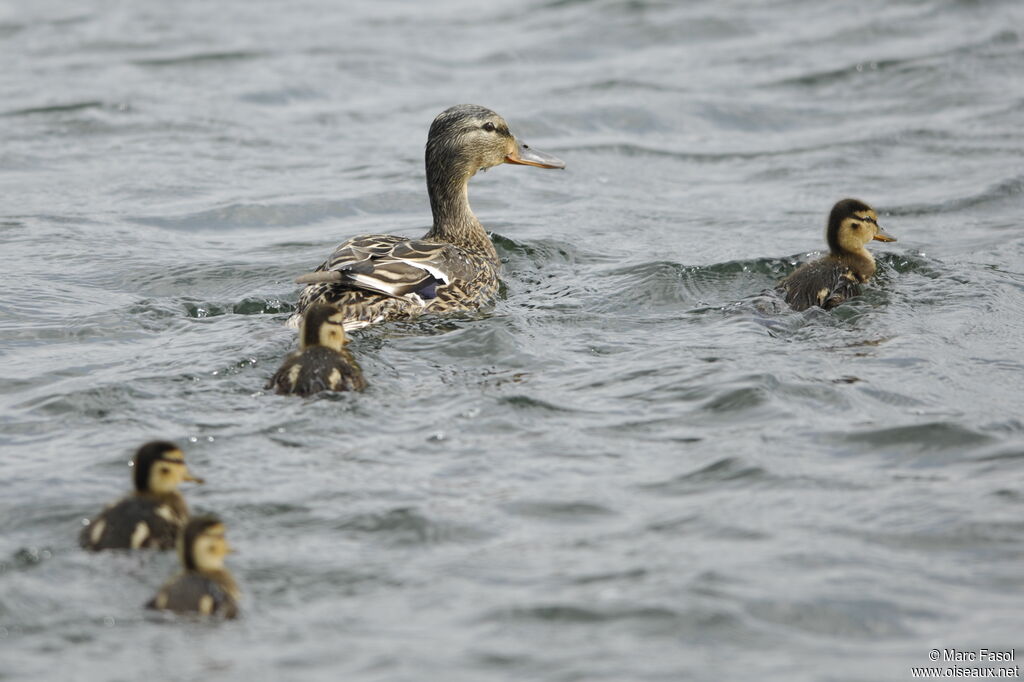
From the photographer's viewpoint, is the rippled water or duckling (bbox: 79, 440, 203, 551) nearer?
the rippled water

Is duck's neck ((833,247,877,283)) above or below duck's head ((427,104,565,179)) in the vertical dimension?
below

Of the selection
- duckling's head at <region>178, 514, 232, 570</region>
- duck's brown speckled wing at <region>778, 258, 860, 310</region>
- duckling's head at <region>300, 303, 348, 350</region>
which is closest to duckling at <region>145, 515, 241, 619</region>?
duckling's head at <region>178, 514, 232, 570</region>

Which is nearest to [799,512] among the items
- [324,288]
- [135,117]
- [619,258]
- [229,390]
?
[229,390]

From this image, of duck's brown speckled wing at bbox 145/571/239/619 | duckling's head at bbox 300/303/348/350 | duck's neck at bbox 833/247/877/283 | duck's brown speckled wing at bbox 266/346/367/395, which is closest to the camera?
duck's brown speckled wing at bbox 145/571/239/619

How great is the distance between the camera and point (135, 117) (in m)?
13.4

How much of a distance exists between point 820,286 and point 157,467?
160 inches

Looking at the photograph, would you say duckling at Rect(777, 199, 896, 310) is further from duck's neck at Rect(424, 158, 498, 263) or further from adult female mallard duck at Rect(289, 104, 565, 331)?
duck's neck at Rect(424, 158, 498, 263)

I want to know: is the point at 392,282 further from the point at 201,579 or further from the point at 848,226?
the point at 201,579

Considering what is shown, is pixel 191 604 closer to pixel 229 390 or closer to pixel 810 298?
pixel 229 390

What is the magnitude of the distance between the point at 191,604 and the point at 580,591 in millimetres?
1247

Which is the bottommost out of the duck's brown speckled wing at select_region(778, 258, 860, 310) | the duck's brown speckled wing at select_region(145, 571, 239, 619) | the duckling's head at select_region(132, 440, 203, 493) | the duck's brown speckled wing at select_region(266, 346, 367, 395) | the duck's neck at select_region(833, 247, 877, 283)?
the duck's brown speckled wing at select_region(145, 571, 239, 619)

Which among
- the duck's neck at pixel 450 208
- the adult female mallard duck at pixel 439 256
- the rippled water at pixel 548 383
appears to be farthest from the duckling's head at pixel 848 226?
the duck's neck at pixel 450 208

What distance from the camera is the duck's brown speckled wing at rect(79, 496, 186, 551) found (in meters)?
5.10

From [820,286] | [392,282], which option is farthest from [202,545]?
[820,286]
